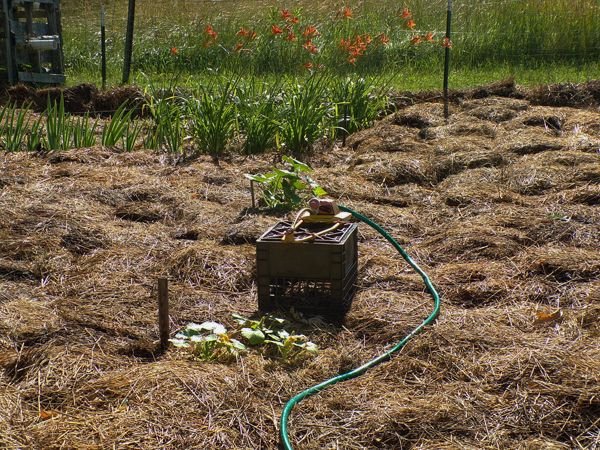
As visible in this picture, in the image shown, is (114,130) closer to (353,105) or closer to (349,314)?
(353,105)

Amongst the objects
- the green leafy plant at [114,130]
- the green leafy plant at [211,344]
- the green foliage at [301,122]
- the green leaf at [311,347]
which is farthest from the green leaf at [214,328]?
the green leafy plant at [114,130]

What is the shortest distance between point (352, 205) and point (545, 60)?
7.05 meters

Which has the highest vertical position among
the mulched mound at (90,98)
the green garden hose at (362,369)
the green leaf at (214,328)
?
the mulched mound at (90,98)

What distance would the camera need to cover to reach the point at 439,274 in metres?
4.20

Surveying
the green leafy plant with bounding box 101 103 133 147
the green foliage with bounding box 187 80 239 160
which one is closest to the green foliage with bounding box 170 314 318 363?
the green foliage with bounding box 187 80 239 160

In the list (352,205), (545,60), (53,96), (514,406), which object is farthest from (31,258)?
(545,60)

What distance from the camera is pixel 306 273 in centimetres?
373

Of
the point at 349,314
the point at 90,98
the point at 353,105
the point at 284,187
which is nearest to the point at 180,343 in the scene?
the point at 349,314

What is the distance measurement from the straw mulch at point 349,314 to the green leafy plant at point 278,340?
0.06m

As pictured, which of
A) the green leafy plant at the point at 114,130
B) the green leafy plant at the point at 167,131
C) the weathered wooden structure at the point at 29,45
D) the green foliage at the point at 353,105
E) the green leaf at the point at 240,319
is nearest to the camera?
the green leaf at the point at 240,319

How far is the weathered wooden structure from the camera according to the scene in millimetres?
11305

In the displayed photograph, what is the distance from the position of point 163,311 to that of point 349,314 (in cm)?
83

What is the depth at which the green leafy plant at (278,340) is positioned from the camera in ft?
10.9

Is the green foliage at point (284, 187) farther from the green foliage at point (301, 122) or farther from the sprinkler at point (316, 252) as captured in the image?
the green foliage at point (301, 122)
